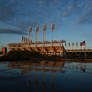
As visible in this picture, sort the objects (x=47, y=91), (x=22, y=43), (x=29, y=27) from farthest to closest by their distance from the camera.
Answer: (x=22, y=43) < (x=29, y=27) < (x=47, y=91)

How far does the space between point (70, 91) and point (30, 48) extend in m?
82.5

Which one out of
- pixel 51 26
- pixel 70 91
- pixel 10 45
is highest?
pixel 51 26

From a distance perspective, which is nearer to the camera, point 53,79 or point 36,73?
point 53,79

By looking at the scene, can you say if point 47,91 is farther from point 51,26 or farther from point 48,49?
point 48,49

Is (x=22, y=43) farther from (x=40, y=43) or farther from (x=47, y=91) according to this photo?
(x=47, y=91)

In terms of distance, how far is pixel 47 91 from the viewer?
6539 mm

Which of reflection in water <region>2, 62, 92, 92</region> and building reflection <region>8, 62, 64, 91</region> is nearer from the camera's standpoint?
reflection in water <region>2, 62, 92, 92</region>

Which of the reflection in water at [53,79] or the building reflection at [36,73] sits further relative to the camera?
the building reflection at [36,73]

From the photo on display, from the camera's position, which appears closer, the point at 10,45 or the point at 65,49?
the point at 65,49

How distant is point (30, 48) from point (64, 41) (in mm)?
26724

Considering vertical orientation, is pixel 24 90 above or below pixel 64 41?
below

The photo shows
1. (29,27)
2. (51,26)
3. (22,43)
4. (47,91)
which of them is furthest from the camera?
(22,43)

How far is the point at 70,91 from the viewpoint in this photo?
655 cm

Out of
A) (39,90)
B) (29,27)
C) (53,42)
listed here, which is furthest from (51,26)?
(39,90)
